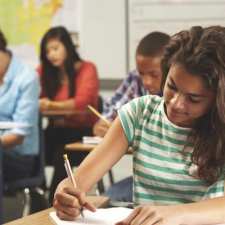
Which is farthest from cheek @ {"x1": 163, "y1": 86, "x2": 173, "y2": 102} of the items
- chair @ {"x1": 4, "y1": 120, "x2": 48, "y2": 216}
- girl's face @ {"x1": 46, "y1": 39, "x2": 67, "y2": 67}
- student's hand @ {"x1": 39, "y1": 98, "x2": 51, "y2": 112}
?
girl's face @ {"x1": 46, "y1": 39, "x2": 67, "y2": 67}

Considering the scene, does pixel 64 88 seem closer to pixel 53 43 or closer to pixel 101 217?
pixel 53 43

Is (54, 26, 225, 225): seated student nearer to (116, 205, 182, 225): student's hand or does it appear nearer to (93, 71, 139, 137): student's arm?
(116, 205, 182, 225): student's hand

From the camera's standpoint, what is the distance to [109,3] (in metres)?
5.20

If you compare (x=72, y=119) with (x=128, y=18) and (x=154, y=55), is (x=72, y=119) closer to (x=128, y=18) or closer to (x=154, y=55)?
(x=128, y=18)

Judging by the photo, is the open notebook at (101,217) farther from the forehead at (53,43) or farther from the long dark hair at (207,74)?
the forehead at (53,43)

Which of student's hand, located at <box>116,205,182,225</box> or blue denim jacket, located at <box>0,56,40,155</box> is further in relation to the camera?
blue denim jacket, located at <box>0,56,40,155</box>

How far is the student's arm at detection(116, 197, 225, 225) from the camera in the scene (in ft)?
4.54

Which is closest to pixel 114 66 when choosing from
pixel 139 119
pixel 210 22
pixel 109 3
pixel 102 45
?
pixel 102 45

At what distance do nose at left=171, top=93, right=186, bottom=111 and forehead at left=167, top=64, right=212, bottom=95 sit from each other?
19mm

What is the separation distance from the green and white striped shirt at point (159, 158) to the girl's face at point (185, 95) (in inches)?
4.3

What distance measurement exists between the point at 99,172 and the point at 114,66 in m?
3.55

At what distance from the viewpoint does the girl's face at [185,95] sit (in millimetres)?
1507

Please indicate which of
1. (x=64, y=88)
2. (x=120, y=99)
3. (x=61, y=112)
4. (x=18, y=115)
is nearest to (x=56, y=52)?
(x=64, y=88)

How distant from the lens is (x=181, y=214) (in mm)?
1429
